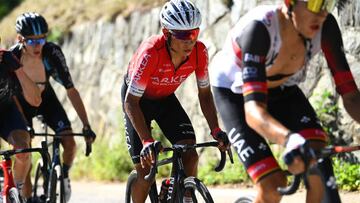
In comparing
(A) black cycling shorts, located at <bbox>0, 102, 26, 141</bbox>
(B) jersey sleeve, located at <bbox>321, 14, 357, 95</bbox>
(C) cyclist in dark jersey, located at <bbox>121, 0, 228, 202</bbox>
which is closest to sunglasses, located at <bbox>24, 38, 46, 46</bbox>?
(A) black cycling shorts, located at <bbox>0, 102, 26, 141</bbox>

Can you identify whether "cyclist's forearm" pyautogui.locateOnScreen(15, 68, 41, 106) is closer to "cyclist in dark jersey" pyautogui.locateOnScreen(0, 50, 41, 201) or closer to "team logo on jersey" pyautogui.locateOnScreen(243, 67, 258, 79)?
"cyclist in dark jersey" pyautogui.locateOnScreen(0, 50, 41, 201)

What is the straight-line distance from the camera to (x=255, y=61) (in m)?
4.95

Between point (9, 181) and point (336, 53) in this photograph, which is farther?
point (9, 181)

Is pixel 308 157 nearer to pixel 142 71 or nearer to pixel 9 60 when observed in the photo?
pixel 142 71

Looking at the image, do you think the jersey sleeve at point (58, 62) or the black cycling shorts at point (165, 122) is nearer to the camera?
the black cycling shorts at point (165, 122)

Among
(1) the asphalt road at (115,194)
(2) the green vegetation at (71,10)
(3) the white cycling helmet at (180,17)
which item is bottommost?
(1) the asphalt road at (115,194)

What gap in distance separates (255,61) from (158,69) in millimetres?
2007

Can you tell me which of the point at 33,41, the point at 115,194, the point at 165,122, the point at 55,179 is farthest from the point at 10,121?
the point at 115,194

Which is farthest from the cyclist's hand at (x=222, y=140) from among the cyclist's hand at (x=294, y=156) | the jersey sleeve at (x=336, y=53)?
the cyclist's hand at (x=294, y=156)

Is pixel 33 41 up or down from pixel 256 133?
up

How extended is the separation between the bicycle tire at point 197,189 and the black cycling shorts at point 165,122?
0.60 metres

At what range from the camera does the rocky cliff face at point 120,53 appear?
36.7 ft

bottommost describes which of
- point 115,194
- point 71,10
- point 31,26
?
point 115,194

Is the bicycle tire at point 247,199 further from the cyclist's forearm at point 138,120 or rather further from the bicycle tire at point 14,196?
the bicycle tire at point 14,196
